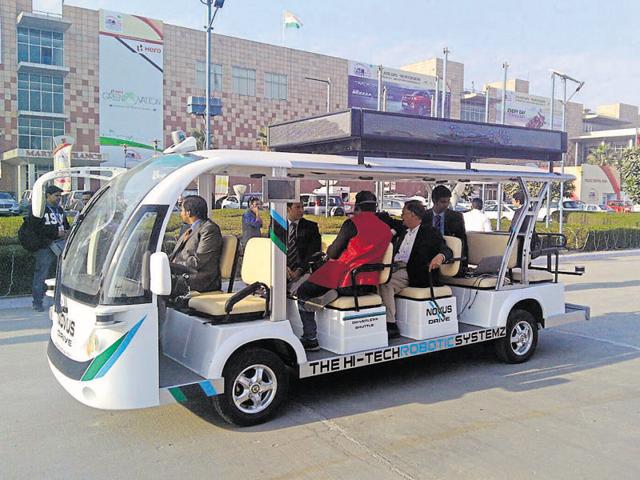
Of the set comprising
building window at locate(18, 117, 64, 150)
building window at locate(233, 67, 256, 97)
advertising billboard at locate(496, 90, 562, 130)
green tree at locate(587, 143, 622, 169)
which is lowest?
building window at locate(18, 117, 64, 150)

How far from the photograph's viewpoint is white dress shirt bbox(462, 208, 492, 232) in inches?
348

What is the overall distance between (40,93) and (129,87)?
21.7ft

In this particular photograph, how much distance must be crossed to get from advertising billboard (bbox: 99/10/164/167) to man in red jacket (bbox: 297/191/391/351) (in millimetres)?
43953

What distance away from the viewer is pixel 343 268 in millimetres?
5180

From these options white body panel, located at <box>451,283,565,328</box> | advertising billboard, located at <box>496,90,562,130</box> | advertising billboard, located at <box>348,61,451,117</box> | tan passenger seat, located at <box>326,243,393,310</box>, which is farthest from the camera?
advertising billboard, located at <box>496,90,562,130</box>

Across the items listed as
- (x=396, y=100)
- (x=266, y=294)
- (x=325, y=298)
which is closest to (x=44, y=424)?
(x=266, y=294)

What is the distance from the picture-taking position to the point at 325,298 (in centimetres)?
520

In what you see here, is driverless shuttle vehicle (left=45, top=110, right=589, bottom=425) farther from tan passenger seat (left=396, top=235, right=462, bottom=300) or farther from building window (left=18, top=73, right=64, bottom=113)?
building window (left=18, top=73, right=64, bottom=113)

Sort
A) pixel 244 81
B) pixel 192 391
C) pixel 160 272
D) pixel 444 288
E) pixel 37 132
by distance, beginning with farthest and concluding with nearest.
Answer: pixel 244 81, pixel 37 132, pixel 444 288, pixel 192 391, pixel 160 272

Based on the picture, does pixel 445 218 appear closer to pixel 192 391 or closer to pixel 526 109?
pixel 192 391

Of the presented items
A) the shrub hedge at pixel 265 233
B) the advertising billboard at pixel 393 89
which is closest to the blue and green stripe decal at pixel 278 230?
the shrub hedge at pixel 265 233

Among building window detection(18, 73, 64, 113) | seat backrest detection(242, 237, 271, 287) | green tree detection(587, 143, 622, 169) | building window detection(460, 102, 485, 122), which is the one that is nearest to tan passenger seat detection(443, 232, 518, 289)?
seat backrest detection(242, 237, 271, 287)

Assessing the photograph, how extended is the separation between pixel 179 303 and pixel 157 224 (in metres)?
1.22

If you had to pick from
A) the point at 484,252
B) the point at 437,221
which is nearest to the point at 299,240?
the point at 437,221
